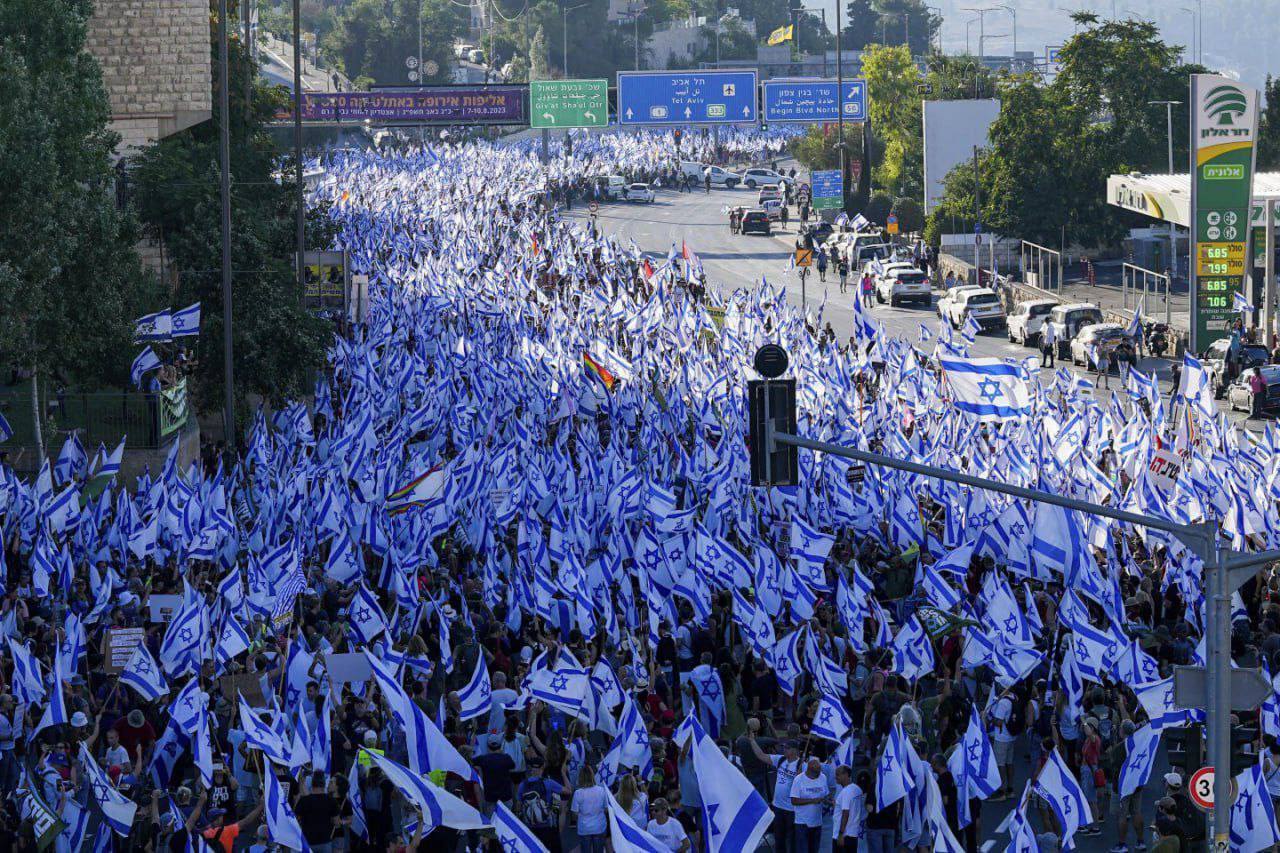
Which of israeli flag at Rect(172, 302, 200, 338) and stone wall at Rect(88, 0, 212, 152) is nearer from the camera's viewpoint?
israeli flag at Rect(172, 302, 200, 338)

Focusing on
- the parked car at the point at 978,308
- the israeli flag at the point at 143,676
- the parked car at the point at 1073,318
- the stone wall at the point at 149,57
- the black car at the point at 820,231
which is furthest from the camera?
the black car at the point at 820,231

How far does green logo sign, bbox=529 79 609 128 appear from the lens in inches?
3044

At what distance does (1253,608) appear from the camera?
71.0 ft

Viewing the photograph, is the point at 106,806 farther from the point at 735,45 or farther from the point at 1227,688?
the point at 735,45

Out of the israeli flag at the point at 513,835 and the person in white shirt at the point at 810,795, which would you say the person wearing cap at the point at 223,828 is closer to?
the israeli flag at the point at 513,835

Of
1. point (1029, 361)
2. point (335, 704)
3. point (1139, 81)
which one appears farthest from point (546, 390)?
point (1139, 81)

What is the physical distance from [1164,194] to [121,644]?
143ft

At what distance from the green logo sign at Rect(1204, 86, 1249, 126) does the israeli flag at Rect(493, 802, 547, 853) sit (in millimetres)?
34348

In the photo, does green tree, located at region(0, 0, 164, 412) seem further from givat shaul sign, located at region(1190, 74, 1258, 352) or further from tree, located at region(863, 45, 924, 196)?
tree, located at region(863, 45, 924, 196)

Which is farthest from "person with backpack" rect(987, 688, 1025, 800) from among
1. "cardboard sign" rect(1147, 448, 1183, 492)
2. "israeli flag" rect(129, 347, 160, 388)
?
"israeli flag" rect(129, 347, 160, 388)

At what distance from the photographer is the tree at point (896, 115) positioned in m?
86.3

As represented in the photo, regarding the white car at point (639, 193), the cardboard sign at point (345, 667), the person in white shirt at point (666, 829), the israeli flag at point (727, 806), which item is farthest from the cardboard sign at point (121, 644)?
the white car at point (639, 193)

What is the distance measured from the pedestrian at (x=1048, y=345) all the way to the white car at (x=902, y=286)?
12.1 meters

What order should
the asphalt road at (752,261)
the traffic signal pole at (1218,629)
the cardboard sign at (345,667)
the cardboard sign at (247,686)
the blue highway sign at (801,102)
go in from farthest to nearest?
the blue highway sign at (801,102)
the asphalt road at (752,261)
the cardboard sign at (345,667)
the cardboard sign at (247,686)
the traffic signal pole at (1218,629)
